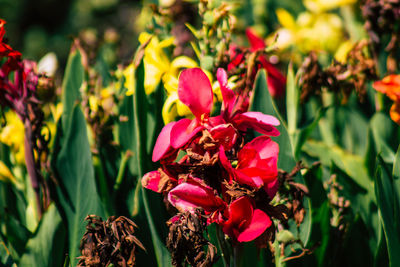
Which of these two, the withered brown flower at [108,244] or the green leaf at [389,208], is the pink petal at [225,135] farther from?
the green leaf at [389,208]

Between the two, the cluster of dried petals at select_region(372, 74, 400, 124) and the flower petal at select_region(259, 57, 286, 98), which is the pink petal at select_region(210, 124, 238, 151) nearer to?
the cluster of dried petals at select_region(372, 74, 400, 124)

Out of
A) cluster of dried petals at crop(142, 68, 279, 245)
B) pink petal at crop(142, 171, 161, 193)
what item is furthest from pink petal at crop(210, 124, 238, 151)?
pink petal at crop(142, 171, 161, 193)

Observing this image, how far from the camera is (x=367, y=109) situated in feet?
4.58

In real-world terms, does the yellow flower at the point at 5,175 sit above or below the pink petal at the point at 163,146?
below

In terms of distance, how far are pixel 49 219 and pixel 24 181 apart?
10.9 inches

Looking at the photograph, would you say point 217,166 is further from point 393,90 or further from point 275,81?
point 275,81

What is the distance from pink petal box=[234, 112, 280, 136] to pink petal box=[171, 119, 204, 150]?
2.4 inches

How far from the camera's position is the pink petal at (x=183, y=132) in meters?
0.56

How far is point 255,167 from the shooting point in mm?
549

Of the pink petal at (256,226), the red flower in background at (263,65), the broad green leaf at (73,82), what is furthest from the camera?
the broad green leaf at (73,82)

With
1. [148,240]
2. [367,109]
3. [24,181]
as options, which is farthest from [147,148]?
[367,109]

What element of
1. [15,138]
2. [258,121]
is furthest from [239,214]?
[15,138]

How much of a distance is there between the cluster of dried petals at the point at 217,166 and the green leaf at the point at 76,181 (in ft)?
0.90

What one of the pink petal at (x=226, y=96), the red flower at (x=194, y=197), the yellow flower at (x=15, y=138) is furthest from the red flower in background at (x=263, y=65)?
the yellow flower at (x=15, y=138)
